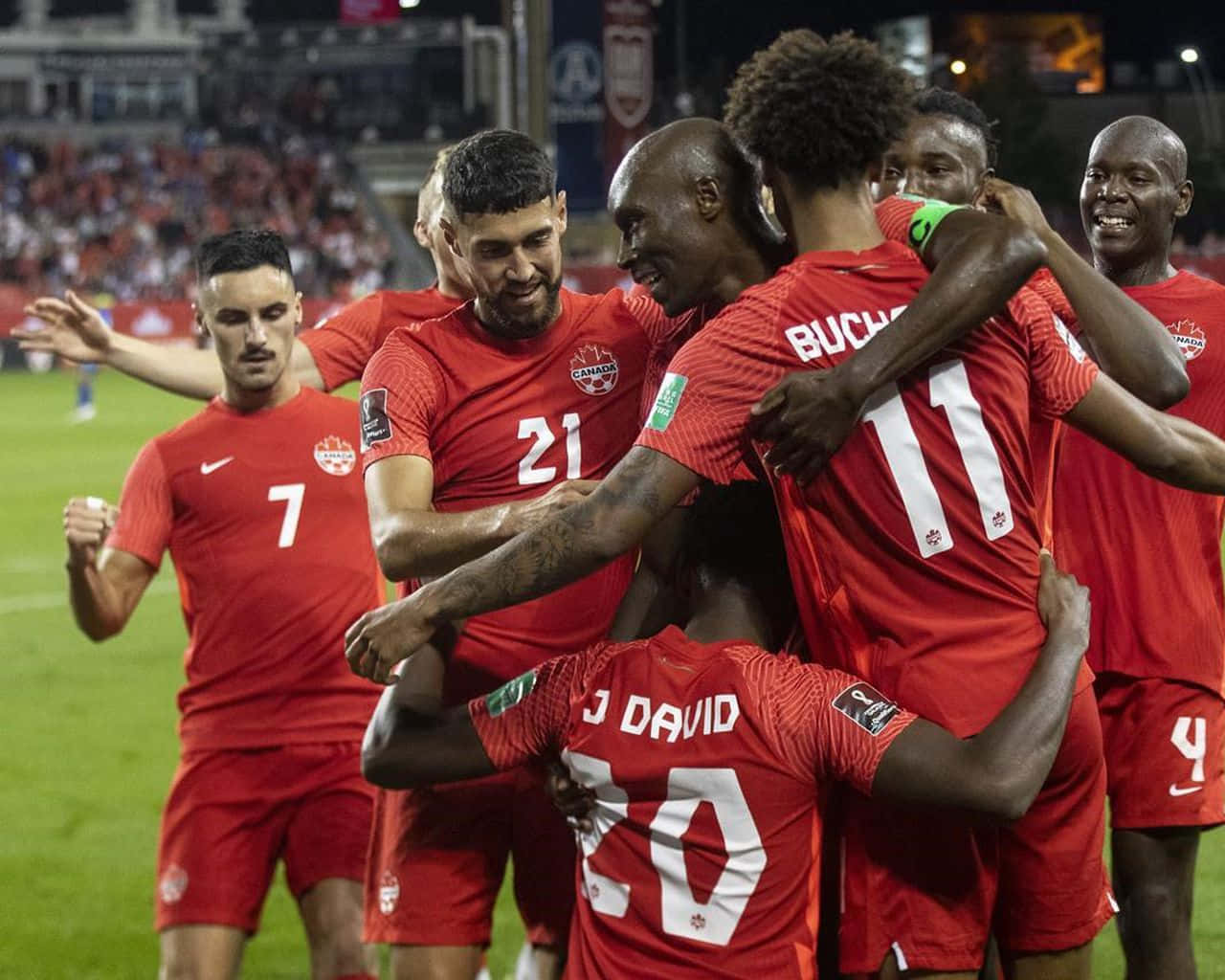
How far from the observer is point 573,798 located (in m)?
3.35

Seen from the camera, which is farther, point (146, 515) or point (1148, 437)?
point (146, 515)

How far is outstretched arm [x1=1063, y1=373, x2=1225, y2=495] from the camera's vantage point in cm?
347

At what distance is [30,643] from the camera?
1216cm

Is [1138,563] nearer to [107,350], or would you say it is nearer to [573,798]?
[573,798]

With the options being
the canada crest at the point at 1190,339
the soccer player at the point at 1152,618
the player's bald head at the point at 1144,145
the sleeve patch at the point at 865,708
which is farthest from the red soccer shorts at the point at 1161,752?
the sleeve patch at the point at 865,708

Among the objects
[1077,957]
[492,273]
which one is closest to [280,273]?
[492,273]

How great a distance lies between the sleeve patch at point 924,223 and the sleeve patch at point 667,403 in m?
0.54

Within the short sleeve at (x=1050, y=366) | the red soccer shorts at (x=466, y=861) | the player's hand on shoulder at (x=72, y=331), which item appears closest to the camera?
the short sleeve at (x=1050, y=366)

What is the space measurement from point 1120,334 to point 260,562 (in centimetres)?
264

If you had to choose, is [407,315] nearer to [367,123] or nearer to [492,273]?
[492,273]

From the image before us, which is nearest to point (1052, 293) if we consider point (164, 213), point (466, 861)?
point (466, 861)

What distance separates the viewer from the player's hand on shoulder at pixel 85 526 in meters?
4.75

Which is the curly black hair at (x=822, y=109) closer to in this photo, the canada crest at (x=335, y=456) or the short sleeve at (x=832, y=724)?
the short sleeve at (x=832, y=724)

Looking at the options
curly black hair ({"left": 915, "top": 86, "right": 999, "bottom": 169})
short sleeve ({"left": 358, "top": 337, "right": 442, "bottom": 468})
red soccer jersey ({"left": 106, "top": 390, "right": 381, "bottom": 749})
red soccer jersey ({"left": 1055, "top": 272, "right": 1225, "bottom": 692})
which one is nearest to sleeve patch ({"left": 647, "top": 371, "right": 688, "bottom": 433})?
short sleeve ({"left": 358, "top": 337, "right": 442, "bottom": 468})
